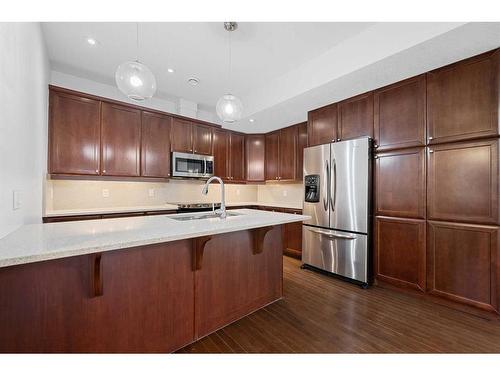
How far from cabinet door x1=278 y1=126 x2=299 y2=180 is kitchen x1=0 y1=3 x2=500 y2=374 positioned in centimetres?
48

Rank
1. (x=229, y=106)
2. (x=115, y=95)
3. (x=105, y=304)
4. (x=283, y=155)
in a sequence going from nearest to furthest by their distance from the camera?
(x=105, y=304), (x=229, y=106), (x=115, y=95), (x=283, y=155)

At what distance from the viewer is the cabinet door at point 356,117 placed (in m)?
2.85

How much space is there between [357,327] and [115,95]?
4.32 metres

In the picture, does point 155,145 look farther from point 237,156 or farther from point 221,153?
point 237,156

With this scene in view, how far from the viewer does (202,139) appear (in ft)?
13.8

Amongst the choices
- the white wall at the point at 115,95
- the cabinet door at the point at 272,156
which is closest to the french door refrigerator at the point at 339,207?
the cabinet door at the point at 272,156

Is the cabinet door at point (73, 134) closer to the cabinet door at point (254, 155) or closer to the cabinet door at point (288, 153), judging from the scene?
the cabinet door at point (254, 155)

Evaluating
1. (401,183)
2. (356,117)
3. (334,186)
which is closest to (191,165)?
(334,186)

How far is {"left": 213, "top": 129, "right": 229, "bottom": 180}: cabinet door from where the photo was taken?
442 cm

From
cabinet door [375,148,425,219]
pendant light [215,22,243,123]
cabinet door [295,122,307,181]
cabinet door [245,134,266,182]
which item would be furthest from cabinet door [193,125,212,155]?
cabinet door [375,148,425,219]

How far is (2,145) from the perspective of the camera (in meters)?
1.24

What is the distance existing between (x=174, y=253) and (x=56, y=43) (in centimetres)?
274

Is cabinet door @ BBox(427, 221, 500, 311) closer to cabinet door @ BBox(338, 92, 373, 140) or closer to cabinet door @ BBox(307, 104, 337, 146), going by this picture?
cabinet door @ BBox(338, 92, 373, 140)
